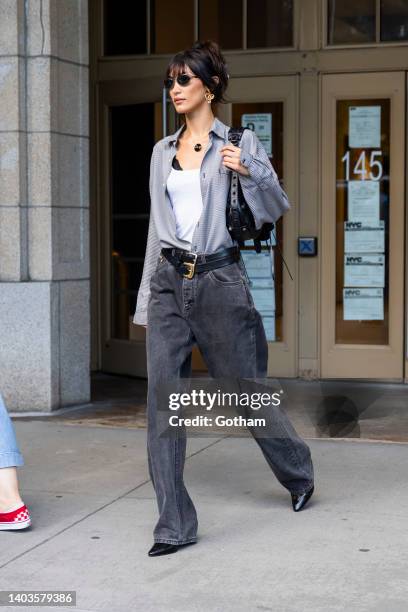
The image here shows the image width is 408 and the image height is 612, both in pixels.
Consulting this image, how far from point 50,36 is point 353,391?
3524 mm

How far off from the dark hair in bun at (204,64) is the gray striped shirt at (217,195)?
19 centimetres

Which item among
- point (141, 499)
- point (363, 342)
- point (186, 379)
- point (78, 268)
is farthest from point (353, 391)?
point (186, 379)

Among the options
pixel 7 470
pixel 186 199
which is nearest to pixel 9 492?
pixel 7 470

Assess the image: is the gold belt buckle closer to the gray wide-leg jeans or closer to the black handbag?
the gray wide-leg jeans

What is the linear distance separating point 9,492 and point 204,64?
6.83 ft

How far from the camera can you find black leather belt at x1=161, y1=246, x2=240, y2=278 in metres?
4.78

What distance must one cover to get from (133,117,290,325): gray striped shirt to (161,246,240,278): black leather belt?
2 cm

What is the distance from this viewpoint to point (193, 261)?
4.78 meters

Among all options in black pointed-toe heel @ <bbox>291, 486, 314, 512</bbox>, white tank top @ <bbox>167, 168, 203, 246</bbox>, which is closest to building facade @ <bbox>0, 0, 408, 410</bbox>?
black pointed-toe heel @ <bbox>291, 486, 314, 512</bbox>

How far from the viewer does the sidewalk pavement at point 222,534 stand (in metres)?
4.19

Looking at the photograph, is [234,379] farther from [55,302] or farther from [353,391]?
[353,391]

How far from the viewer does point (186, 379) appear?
4.83 metres

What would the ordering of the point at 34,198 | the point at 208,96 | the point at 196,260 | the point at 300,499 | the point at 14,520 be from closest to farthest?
the point at 196,260
the point at 208,96
the point at 14,520
the point at 300,499
the point at 34,198

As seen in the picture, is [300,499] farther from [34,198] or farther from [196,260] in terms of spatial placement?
[34,198]
